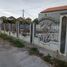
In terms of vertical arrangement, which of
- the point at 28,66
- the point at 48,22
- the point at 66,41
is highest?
the point at 48,22

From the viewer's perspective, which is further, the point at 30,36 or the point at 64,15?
the point at 30,36

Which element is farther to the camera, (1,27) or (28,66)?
(1,27)

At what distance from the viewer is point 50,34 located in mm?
13203

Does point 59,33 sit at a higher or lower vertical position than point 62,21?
lower

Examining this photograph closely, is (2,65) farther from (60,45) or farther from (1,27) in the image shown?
(1,27)

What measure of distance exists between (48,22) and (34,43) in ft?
9.27

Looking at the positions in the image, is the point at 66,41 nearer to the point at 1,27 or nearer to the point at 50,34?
the point at 50,34

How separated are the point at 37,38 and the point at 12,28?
8101 mm

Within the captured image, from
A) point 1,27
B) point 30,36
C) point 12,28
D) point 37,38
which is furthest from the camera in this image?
point 1,27

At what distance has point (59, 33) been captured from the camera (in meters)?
11.8

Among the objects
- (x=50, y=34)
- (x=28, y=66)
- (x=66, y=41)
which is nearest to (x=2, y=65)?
(x=28, y=66)

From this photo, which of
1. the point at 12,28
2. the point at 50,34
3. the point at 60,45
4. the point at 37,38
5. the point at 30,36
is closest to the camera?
the point at 60,45

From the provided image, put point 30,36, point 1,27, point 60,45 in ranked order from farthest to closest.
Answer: point 1,27 < point 30,36 < point 60,45

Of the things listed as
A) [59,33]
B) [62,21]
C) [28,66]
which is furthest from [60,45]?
[28,66]
